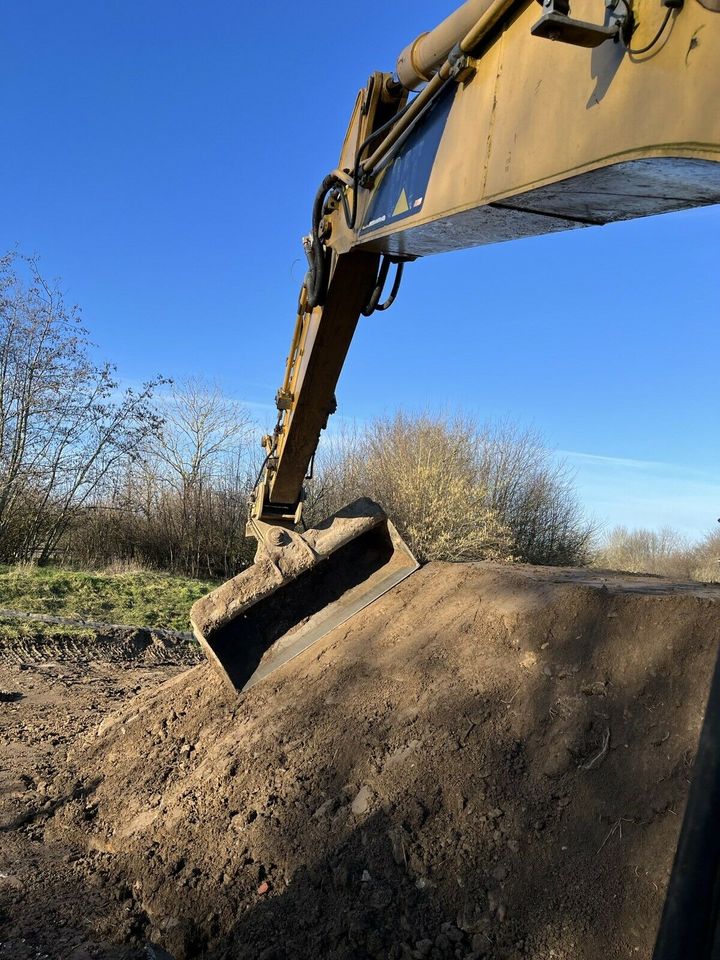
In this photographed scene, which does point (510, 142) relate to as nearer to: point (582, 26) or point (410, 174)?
point (582, 26)

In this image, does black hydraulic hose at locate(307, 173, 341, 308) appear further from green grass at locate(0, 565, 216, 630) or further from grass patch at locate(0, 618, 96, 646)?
green grass at locate(0, 565, 216, 630)

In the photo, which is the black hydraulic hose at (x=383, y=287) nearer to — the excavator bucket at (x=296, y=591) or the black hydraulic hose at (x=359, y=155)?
the black hydraulic hose at (x=359, y=155)

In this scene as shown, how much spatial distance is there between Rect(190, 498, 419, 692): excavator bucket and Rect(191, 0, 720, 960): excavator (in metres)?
0.01

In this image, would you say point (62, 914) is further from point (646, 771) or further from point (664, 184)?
point (664, 184)

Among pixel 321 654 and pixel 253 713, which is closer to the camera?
pixel 253 713

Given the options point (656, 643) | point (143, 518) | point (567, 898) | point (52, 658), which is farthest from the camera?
point (143, 518)

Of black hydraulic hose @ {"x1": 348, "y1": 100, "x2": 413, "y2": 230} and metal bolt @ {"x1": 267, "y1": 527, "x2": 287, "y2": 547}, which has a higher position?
black hydraulic hose @ {"x1": 348, "y1": 100, "x2": 413, "y2": 230}

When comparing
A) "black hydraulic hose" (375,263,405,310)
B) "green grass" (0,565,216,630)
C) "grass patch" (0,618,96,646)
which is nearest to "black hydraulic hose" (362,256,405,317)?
"black hydraulic hose" (375,263,405,310)

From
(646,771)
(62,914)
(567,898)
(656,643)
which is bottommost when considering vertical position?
(62,914)

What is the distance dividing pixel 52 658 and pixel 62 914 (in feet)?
16.0

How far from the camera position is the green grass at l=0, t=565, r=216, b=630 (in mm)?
9891

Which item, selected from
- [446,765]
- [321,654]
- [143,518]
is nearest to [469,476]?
[143,518]

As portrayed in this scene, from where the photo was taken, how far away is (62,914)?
3.33m

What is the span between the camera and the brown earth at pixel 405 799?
2.82 m
